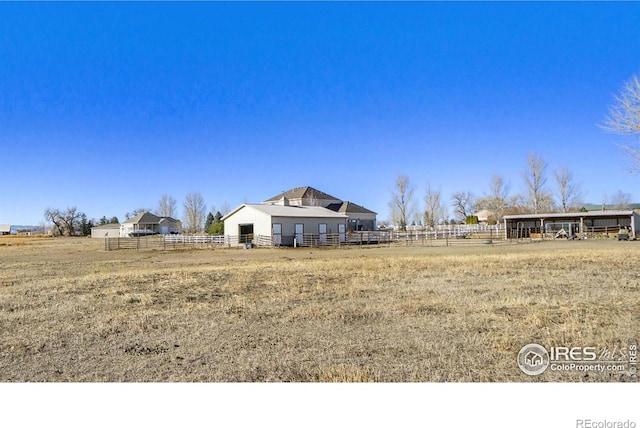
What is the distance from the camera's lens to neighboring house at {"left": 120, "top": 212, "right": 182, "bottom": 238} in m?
73.9

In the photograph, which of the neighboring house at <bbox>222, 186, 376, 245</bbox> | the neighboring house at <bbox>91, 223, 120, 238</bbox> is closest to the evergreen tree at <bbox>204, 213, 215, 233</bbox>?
the neighboring house at <bbox>91, 223, 120, 238</bbox>

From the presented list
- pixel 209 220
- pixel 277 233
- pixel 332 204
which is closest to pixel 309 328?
pixel 277 233

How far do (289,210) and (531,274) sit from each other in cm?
2532

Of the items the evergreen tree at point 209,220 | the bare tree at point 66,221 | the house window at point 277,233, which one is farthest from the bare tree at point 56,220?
the house window at point 277,233

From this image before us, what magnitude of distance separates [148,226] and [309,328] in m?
78.0

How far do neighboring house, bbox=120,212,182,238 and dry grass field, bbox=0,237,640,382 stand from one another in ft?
227

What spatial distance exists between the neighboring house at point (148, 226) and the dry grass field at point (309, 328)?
227ft
